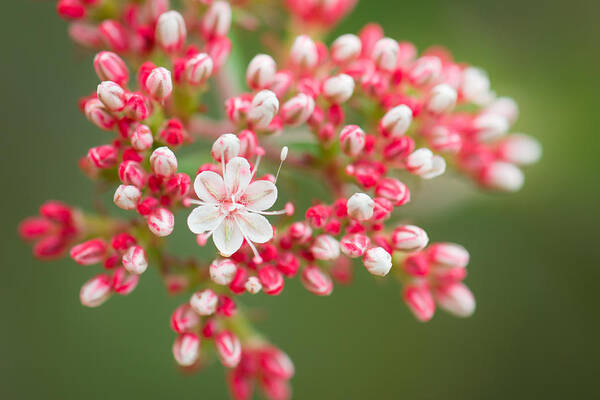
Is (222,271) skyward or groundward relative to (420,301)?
groundward

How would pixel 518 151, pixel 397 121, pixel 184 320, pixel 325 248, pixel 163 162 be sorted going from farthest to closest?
pixel 518 151
pixel 397 121
pixel 184 320
pixel 325 248
pixel 163 162

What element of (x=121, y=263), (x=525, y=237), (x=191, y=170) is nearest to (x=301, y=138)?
(x=191, y=170)

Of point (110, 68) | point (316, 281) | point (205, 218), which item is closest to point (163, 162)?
point (205, 218)

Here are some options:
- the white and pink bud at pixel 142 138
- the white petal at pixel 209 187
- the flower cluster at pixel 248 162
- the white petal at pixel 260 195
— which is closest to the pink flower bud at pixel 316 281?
the flower cluster at pixel 248 162

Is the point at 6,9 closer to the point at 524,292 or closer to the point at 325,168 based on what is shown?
the point at 325,168

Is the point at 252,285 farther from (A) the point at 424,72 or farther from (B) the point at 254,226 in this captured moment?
(A) the point at 424,72

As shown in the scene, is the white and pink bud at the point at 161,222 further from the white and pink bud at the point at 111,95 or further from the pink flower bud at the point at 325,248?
the pink flower bud at the point at 325,248
